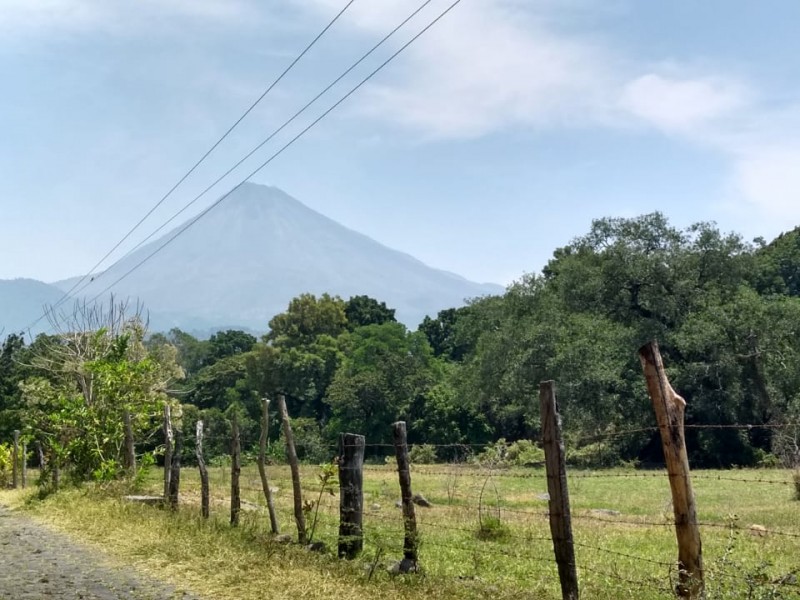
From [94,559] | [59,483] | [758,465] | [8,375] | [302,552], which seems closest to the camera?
[302,552]

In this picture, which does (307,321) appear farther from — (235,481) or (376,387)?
(235,481)

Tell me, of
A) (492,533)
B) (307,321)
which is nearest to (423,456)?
(307,321)

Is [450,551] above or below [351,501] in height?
below

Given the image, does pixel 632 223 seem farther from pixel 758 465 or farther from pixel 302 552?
pixel 302 552

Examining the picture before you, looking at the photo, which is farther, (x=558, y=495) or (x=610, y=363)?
(x=610, y=363)

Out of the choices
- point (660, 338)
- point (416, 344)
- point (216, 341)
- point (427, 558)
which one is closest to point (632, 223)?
point (660, 338)

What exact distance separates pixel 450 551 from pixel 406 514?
3.61 meters

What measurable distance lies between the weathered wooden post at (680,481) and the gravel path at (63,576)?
197 inches

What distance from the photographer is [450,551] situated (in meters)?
11.9

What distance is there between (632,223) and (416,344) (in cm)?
2848

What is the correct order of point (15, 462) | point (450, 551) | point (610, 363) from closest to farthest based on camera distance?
point (450, 551) → point (15, 462) → point (610, 363)

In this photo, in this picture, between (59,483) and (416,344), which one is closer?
(59,483)

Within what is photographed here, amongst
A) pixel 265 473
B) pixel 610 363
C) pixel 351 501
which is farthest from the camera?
pixel 610 363

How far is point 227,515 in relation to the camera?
14.2 m
